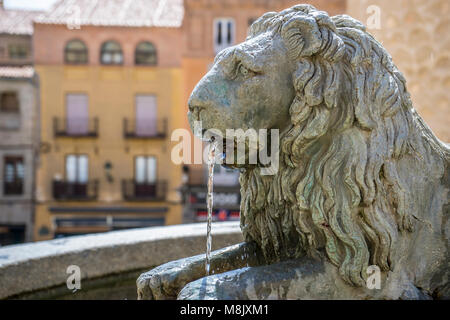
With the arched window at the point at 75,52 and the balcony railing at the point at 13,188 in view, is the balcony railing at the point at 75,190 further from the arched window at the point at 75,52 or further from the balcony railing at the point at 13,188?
the arched window at the point at 75,52

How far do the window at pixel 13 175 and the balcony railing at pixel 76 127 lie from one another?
1828 mm

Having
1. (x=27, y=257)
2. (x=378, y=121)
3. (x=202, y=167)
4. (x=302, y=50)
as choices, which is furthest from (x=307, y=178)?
(x=202, y=167)

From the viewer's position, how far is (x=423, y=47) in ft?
18.6

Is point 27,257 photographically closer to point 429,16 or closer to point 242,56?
point 242,56

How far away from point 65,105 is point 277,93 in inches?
693

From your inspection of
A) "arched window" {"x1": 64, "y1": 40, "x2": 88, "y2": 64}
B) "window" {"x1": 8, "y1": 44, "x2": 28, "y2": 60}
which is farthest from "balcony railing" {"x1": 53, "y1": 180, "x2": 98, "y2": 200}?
"window" {"x1": 8, "y1": 44, "x2": 28, "y2": 60}

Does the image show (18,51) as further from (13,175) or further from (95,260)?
(95,260)

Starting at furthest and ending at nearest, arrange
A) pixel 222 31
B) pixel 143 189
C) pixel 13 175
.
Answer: pixel 13 175 < pixel 143 189 < pixel 222 31

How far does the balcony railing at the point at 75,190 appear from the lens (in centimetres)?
1795

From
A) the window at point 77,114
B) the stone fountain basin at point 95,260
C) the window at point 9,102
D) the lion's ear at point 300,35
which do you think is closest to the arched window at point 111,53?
the window at point 77,114

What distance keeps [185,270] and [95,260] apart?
1.55m

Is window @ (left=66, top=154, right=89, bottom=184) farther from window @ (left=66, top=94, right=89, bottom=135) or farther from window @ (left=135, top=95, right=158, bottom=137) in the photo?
window @ (left=135, top=95, right=158, bottom=137)

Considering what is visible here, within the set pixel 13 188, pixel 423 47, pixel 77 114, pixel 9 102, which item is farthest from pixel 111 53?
pixel 423 47

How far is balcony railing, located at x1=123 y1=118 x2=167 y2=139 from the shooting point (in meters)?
18.3
